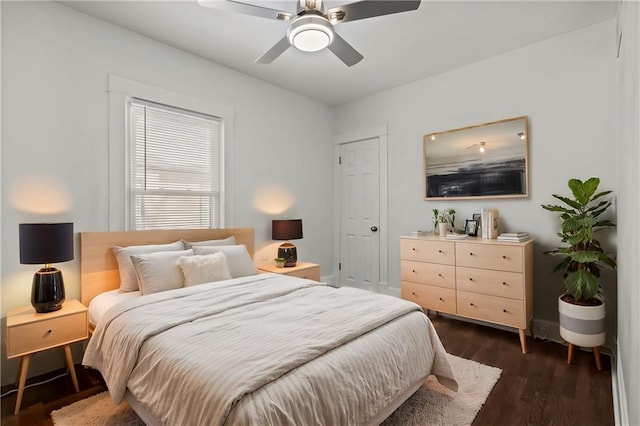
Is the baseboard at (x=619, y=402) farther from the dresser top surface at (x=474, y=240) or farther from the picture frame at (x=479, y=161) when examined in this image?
the picture frame at (x=479, y=161)

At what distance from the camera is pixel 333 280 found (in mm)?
4887

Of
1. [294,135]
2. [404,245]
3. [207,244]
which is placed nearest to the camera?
[207,244]

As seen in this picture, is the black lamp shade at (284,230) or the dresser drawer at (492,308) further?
the black lamp shade at (284,230)

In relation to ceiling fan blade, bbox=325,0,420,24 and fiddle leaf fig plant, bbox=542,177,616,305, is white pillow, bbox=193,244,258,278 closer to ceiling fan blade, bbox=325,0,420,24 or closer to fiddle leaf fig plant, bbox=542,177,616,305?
ceiling fan blade, bbox=325,0,420,24

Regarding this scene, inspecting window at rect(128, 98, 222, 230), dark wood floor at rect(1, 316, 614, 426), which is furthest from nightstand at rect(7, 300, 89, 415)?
window at rect(128, 98, 222, 230)

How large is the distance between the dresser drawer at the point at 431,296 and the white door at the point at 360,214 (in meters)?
0.91

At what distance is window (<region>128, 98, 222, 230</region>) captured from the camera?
301cm

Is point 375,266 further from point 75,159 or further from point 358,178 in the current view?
point 75,159

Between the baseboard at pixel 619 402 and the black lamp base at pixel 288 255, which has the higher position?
the black lamp base at pixel 288 255

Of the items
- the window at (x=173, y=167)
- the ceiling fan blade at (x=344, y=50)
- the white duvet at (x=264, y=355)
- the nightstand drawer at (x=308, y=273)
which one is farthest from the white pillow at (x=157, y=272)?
the ceiling fan blade at (x=344, y=50)

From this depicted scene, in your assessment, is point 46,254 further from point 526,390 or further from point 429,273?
point 526,390

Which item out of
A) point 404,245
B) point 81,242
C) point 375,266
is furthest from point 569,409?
point 81,242

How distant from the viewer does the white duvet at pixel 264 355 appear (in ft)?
4.16

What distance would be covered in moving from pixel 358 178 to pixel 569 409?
3320 mm
